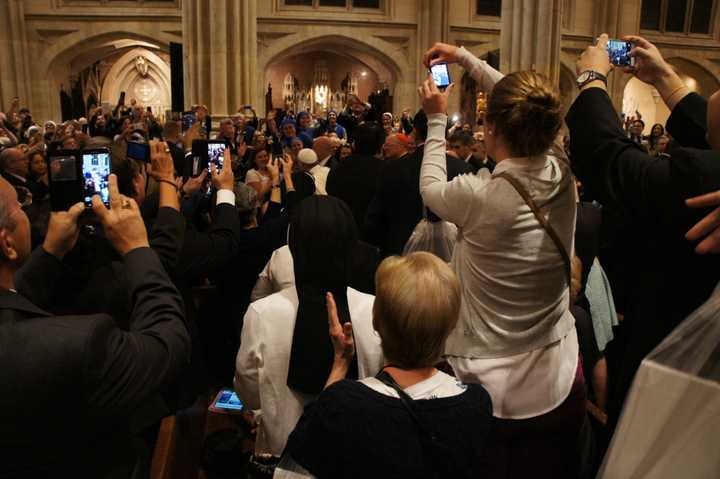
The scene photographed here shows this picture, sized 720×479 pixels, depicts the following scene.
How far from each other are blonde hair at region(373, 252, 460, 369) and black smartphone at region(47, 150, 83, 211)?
1.05 m

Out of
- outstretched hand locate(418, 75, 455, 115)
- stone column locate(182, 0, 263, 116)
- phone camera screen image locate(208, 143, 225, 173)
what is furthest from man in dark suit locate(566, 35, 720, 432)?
stone column locate(182, 0, 263, 116)

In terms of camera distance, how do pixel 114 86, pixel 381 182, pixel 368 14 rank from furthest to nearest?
pixel 114 86, pixel 368 14, pixel 381 182

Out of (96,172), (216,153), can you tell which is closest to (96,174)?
(96,172)

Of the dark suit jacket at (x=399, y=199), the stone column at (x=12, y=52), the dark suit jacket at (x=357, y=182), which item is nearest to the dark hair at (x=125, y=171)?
the dark suit jacket at (x=399, y=199)

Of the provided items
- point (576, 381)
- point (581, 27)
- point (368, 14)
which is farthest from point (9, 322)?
point (581, 27)

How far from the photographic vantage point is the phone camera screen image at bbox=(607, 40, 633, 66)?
1.71m

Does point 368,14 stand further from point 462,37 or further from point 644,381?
point 644,381

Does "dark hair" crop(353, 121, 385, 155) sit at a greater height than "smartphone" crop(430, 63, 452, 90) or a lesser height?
lesser

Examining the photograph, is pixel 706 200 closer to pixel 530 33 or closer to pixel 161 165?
pixel 161 165

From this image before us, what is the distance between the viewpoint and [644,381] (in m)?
0.91

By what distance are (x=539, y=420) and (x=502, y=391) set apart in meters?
0.15

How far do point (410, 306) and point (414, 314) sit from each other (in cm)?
2

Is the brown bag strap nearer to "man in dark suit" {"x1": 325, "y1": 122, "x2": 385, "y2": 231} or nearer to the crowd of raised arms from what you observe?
the crowd of raised arms

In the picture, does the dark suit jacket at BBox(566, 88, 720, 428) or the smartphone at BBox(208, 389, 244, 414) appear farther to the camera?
the smartphone at BBox(208, 389, 244, 414)
